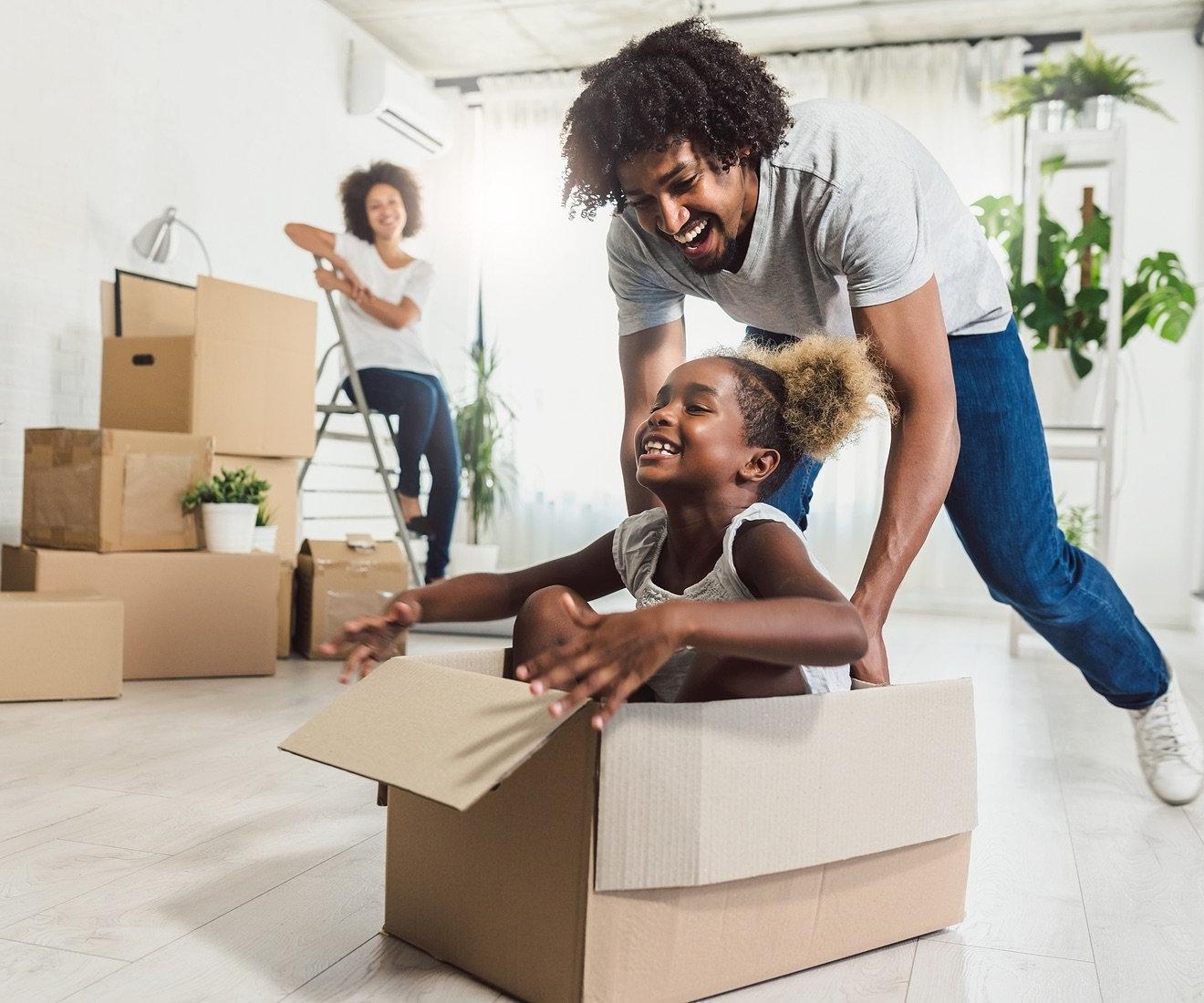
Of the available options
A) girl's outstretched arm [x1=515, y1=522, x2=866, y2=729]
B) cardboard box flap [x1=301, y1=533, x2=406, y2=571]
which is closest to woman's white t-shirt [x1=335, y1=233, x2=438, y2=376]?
cardboard box flap [x1=301, y1=533, x2=406, y2=571]

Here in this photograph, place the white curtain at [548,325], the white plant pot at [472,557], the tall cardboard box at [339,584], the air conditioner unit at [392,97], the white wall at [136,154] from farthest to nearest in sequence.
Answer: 1. the white curtain at [548,325]
2. the white plant pot at [472,557]
3. the air conditioner unit at [392,97]
4. the white wall at [136,154]
5. the tall cardboard box at [339,584]

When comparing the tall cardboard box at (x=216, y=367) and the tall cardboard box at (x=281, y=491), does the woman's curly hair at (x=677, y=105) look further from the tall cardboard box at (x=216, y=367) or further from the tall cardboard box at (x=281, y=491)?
the tall cardboard box at (x=281, y=491)

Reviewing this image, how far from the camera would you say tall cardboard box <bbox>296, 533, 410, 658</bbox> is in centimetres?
289

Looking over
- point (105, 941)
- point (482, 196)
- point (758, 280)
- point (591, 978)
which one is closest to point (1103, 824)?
point (758, 280)

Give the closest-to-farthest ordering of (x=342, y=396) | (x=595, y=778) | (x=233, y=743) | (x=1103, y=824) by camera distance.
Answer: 1. (x=595, y=778)
2. (x=1103, y=824)
3. (x=233, y=743)
4. (x=342, y=396)

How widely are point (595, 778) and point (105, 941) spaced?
0.51 m

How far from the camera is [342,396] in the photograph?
16.1ft

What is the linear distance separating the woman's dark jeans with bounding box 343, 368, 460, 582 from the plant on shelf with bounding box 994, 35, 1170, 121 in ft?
7.25

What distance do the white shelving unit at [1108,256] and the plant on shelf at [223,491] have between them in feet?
7.15

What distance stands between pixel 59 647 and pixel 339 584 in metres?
0.80

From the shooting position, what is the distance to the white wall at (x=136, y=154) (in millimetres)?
3129

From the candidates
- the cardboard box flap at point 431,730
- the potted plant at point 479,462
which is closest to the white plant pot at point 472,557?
the potted plant at point 479,462

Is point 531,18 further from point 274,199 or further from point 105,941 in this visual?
point 105,941

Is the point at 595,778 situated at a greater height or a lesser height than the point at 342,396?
lesser
